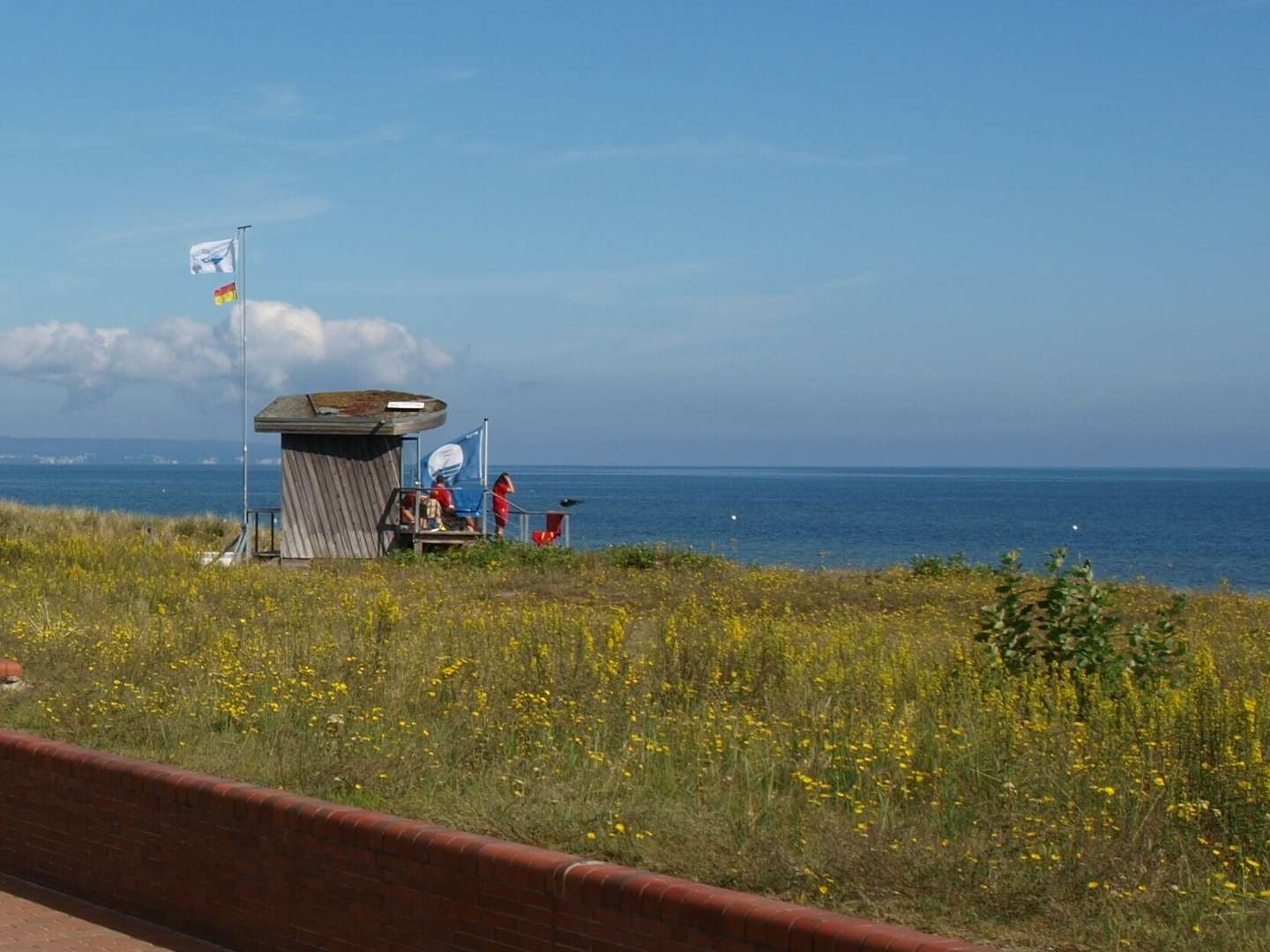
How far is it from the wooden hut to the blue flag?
4.82 feet

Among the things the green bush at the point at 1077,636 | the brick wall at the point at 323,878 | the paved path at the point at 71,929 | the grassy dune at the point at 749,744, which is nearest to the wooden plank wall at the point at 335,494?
the grassy dune at the point at 749,744

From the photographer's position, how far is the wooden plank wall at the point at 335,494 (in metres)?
26.3

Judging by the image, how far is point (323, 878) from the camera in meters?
6.50

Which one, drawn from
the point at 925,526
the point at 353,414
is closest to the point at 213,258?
the point at 353,414

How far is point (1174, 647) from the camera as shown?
9828mm

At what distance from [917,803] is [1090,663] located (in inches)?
129

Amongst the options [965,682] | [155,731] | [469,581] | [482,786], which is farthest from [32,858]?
[469,581]

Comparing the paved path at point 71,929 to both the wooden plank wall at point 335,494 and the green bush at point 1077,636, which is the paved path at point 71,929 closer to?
the green bush at point 1077,636

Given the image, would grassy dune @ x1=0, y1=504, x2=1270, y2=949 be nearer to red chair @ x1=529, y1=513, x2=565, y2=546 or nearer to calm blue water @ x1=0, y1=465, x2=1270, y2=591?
red chair @ x1=529, y1=513, x2=565, y2=546

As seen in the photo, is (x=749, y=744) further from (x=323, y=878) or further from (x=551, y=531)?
(x=551, y=531)

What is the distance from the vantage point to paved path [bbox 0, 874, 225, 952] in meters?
7.08

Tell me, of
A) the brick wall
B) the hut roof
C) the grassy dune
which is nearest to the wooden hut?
the hut roof

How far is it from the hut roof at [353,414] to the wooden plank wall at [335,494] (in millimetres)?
305

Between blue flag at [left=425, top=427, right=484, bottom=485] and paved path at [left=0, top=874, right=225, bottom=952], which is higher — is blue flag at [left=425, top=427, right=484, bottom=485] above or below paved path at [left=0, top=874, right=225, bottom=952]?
above
